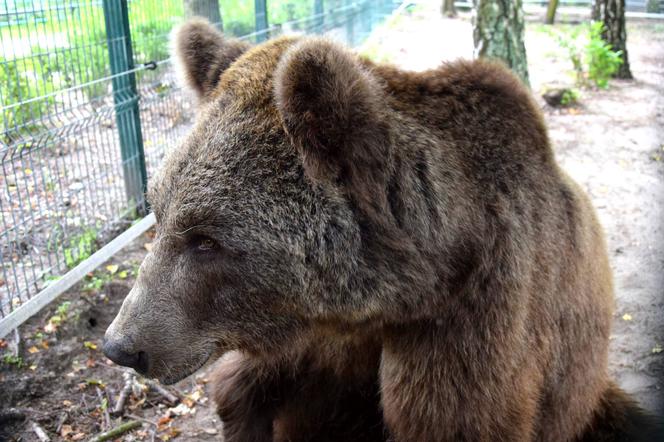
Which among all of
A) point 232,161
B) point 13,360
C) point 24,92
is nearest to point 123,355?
point 232,161

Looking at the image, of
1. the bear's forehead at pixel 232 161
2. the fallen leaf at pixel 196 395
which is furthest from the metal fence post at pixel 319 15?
the bear's forehead at pixel 232 161

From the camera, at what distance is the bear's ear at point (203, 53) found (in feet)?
11.0

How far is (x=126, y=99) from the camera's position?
20.3 feet

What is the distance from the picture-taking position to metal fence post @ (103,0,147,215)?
5941mm

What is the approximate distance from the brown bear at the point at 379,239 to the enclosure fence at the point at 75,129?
2209mm

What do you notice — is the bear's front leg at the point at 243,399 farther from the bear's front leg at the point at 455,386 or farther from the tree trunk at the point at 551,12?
the tree trunk at the point at 551,12

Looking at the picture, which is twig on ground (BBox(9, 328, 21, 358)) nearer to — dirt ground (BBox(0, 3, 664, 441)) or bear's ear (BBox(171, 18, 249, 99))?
dirt ground (BBox(0, 3, 664, 441))

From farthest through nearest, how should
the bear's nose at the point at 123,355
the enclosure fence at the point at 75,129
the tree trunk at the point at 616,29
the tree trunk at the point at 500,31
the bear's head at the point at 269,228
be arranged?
the tree trunk at the point at 616,29 < the tree trunk at the point at 500,31 < the enclosure fence at the point at 75,129 < the bear's nose at the point at 123,355 < the bear's head at the point at 269,228

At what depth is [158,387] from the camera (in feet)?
15.4

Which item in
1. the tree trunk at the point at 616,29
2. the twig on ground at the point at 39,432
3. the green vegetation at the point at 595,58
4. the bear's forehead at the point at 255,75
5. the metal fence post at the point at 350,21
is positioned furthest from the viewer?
the metal fence post at the point at 350,21

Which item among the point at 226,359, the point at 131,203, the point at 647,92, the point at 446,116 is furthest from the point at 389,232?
the point at 647,92

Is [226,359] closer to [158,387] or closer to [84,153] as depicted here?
[158,387]

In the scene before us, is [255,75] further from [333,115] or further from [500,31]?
[500,31]

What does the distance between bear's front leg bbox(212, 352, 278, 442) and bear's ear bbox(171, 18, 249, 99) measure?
4.54 feet
